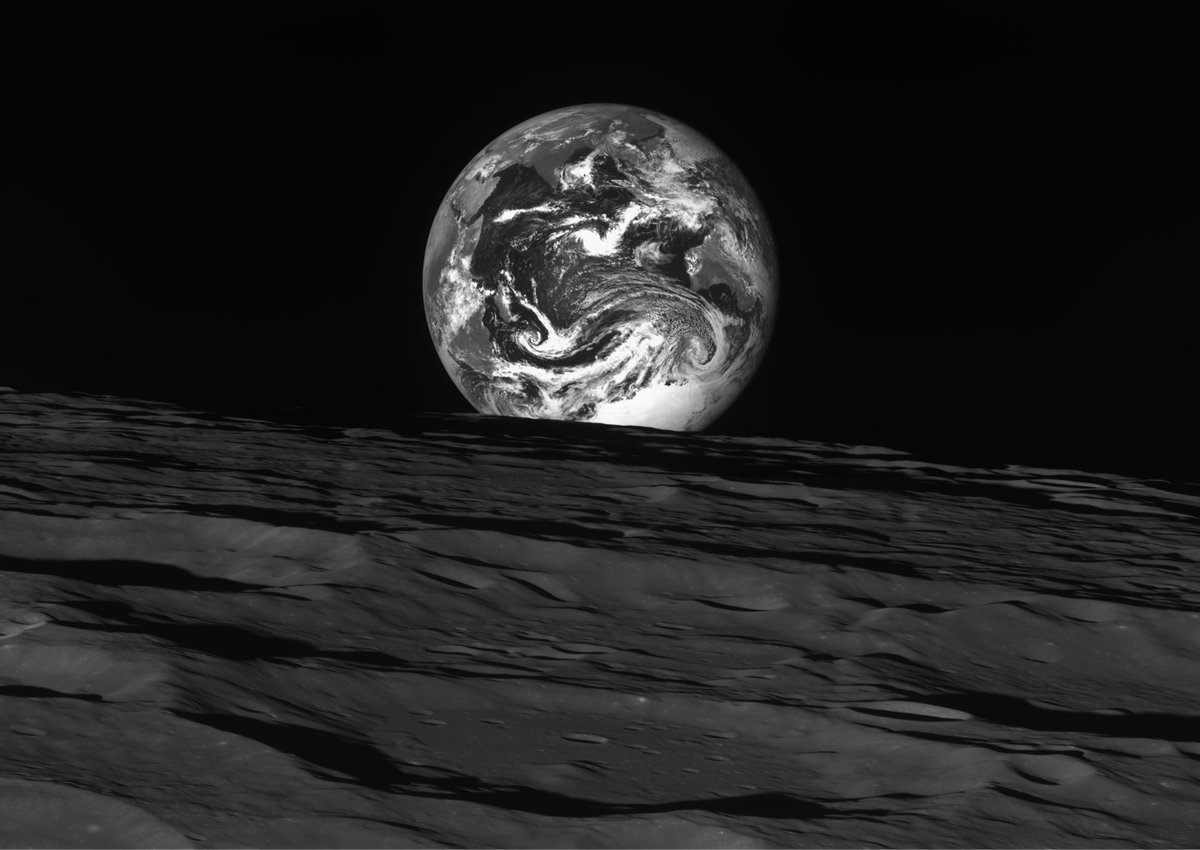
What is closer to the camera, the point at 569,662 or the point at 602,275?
the point at 569,662

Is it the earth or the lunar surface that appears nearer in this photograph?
the lunar surface

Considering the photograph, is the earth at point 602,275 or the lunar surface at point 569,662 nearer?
the lunar surface at point 569,662

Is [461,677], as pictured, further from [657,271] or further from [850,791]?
[657,271]

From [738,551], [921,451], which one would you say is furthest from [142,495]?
[921,451]

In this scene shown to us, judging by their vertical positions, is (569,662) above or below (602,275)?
below
